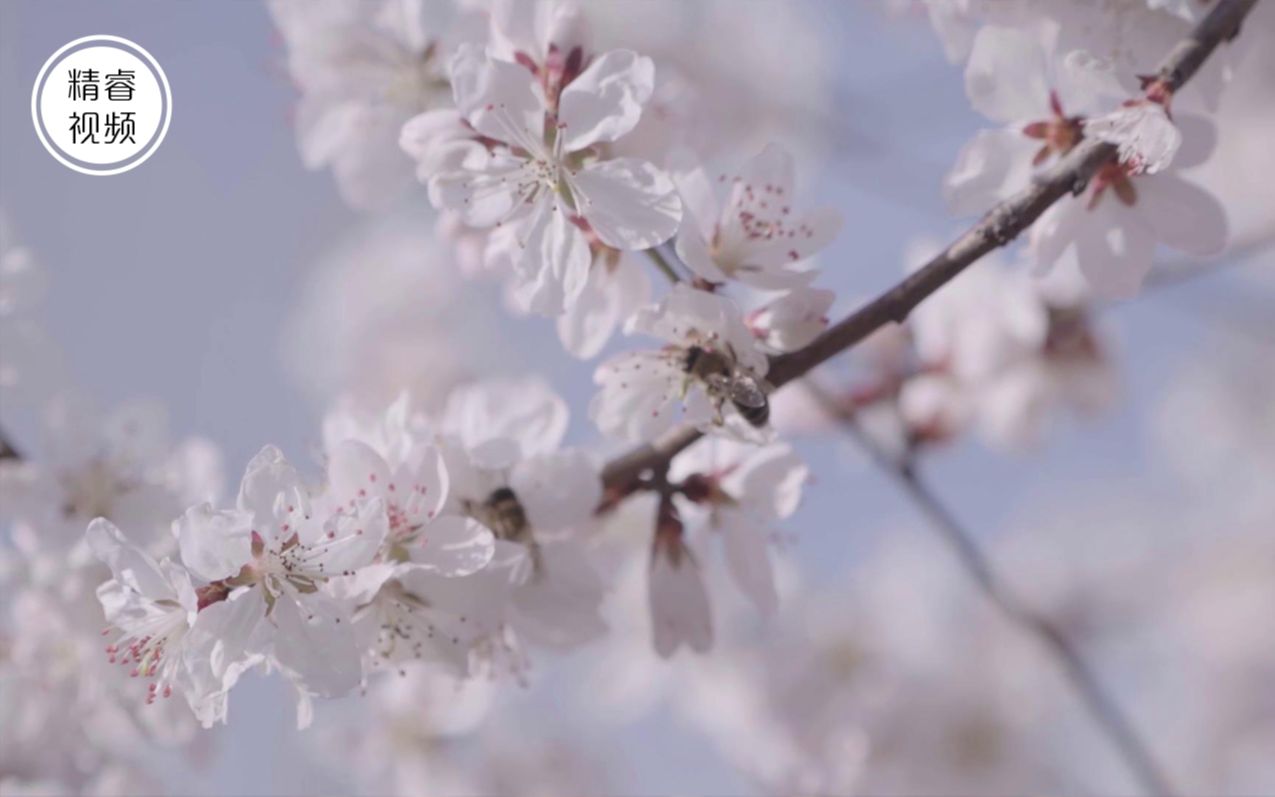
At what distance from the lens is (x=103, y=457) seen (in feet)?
4.59

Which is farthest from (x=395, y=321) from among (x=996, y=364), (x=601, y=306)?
(x=601, y=306)

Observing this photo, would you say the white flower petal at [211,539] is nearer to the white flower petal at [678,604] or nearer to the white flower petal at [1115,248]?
the white flower petal at [678,604]

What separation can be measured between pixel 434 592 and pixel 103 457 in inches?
21.2

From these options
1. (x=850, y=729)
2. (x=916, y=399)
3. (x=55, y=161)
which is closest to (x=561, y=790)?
(x=850, y=729)

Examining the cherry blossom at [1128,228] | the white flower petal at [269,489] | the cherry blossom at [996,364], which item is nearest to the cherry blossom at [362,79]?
the white flower petal at [269,489]

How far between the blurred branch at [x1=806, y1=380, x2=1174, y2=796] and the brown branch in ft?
2.41

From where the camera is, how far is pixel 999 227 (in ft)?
3.30

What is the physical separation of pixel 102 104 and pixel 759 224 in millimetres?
689

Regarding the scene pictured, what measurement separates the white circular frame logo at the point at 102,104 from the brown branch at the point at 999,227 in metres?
0.65

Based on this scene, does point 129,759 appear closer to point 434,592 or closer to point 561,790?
point 434,592

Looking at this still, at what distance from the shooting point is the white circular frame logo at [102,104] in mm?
1299

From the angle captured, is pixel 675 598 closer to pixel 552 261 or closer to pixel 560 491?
pixel 560 491

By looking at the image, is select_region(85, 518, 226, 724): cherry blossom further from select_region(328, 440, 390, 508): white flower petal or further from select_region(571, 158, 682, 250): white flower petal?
select_region(571, 158, 682, 250): white flower petal

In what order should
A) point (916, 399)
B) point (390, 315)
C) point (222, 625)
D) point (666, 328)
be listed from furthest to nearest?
point (390, 315) → point (916, 399) → point (666, 328) → point (222, 625)
